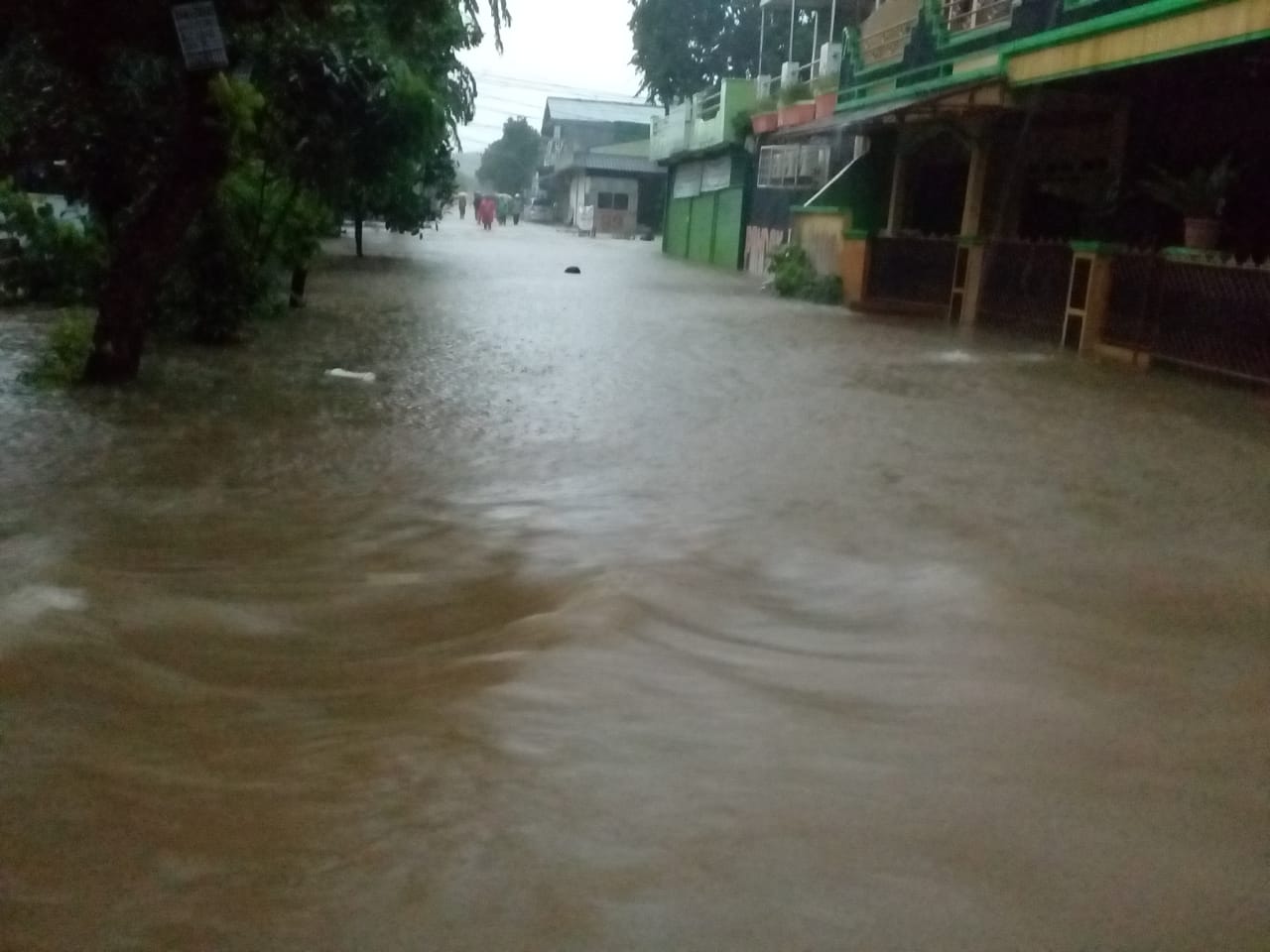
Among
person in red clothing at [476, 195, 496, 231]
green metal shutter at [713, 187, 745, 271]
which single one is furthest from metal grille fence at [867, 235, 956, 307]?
person in red clothing at [476, 195, 496, 231]

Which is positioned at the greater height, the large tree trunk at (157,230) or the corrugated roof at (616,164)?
the corrugated roof at (616,164)

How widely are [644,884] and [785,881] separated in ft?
1.09

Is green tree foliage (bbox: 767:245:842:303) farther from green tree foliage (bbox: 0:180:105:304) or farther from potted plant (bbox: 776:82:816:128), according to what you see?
green tree foliage (bbox: 0:180:105:304)

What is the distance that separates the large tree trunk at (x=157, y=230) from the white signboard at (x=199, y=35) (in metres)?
0.71

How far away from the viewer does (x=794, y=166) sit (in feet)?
82.6

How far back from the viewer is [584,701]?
4.10 metres

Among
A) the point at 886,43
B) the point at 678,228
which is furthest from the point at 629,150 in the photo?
the point at 886,43

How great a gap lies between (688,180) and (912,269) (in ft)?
62.2

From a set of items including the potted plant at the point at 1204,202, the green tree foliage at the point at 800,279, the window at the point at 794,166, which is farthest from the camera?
the window at the point at 794,166

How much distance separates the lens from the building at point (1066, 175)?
11.6 metres

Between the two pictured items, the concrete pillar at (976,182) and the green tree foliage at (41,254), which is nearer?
the green tree foliage at (41,254)

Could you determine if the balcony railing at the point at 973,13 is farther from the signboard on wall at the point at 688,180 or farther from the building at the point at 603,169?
the building at the point at 603,169

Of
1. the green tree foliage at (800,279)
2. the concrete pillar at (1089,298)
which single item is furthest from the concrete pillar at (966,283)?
the green tree foliage at (800,279)

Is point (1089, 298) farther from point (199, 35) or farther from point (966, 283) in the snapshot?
point (199, 35)
